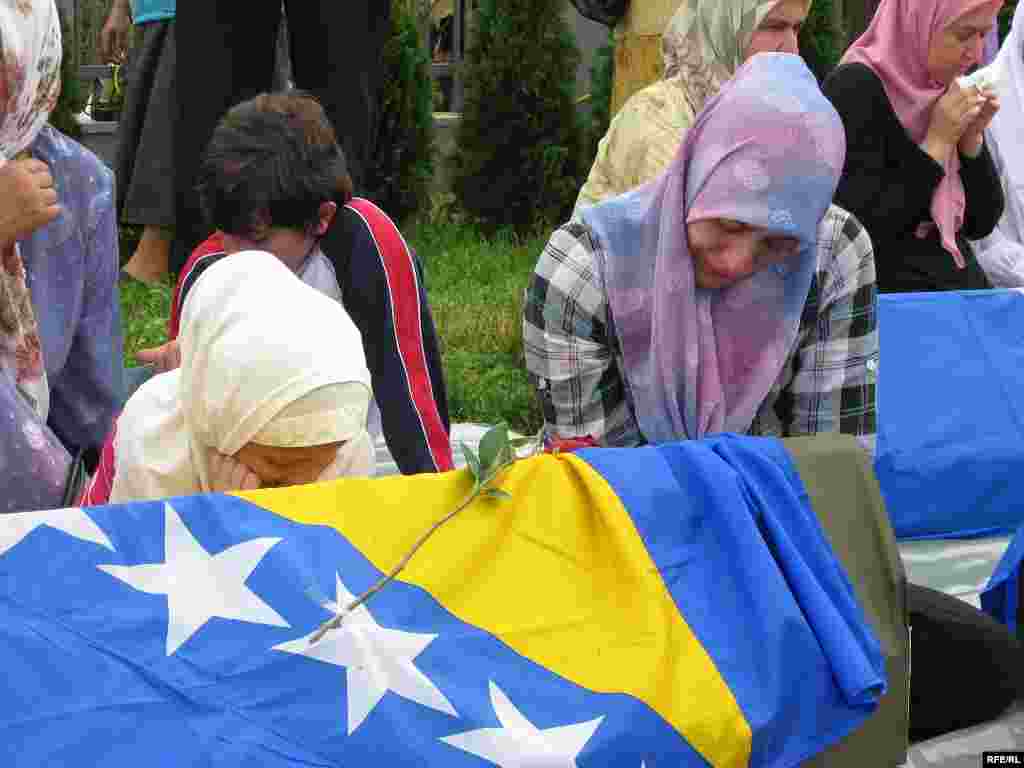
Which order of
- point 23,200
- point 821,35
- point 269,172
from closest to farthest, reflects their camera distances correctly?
point 23,200, point 269,172, point 821,35

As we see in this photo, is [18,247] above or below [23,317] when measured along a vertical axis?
above

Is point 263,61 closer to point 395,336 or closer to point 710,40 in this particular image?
point 710,40

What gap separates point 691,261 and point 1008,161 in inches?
113

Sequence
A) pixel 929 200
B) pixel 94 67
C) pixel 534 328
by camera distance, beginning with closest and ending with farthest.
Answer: pixel 534 328 < pixel 929 200 < pixel 94 67

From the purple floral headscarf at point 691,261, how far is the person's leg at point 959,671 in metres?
0.64

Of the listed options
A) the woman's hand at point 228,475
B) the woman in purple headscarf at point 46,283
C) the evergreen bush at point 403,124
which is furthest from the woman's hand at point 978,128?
the evergreen bush at point 403,124

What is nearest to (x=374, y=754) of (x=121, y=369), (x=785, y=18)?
(x=121, y=369)

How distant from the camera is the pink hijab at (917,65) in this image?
484 centimetres

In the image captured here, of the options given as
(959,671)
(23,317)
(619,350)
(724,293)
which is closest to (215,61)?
(23,317)

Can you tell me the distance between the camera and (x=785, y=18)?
491 cm

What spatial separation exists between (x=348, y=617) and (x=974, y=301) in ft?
9.95

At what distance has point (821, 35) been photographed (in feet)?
29.5

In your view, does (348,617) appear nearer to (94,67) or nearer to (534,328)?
(534,328)

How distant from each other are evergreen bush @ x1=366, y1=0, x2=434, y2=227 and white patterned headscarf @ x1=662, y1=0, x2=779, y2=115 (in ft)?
12.3
